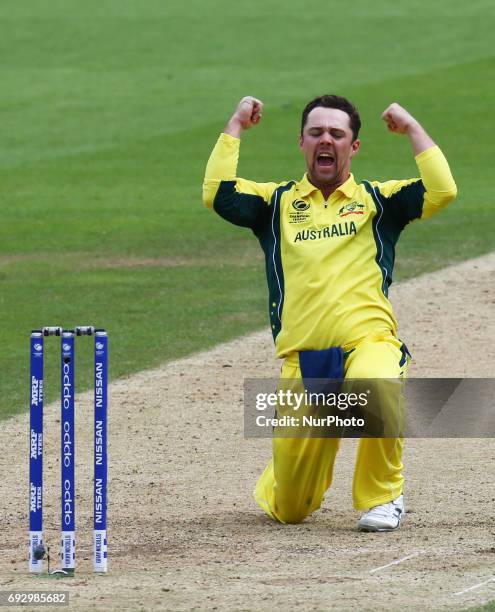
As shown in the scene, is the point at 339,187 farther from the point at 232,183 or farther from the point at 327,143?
the point at 232,183

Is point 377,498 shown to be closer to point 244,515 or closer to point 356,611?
point 244,515

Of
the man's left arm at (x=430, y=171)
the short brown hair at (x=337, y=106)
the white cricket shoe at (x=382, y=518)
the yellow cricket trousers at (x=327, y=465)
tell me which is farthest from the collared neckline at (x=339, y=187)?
the white cricket shoe at (x=382, y=518)

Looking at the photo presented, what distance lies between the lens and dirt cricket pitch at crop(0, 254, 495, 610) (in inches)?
273

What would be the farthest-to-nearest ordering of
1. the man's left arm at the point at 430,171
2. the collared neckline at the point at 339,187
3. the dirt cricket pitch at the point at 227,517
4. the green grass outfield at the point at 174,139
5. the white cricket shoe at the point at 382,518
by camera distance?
the green grass outfield at the point at 174,139
the collared neckline at the point at 339,187
the white cricket shoe at the point at 382,518
the man's left arm at the point at 430,171
the dirt cricket pitch at the point at 227,517

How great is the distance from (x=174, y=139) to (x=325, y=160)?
19.4 metres

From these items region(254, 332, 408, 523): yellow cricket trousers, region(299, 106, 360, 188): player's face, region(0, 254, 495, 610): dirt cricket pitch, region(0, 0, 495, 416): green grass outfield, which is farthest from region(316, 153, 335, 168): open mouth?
region(0, 0, 495, 416): green grass outfield

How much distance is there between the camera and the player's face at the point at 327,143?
8094 mm

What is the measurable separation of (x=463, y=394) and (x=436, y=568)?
177 inches

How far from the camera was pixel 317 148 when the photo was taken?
26.7 ft

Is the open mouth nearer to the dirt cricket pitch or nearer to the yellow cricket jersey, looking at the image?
the yellow cricket jersey

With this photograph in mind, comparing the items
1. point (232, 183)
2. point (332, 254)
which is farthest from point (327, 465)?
point (232, 183)

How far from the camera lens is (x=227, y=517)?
8602 mm

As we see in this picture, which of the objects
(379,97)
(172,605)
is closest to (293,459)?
(172,605)

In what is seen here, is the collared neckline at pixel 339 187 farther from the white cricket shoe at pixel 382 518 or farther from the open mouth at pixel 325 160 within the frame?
the white cricket shoe at pixel 382 518
